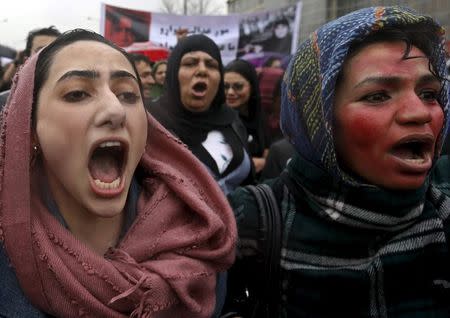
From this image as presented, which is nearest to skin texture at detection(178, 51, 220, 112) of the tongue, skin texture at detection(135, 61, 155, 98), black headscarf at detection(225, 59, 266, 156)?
black headscarf at detection(225, 59, 266, 156)

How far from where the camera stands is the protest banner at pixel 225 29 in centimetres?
578

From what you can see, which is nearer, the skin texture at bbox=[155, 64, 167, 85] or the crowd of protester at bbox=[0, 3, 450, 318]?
the crowd of protester at bbox=[0, 3, 450, 318]

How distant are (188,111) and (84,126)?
60.9 inches

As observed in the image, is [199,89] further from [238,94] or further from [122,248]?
Result: [122,248]

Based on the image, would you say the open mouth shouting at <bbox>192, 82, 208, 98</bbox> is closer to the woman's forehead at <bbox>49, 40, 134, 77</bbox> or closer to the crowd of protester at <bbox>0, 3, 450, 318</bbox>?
the crowd of protester at <bbox>0, 3, 450, 318</bbox>

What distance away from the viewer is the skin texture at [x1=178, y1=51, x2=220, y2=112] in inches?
109

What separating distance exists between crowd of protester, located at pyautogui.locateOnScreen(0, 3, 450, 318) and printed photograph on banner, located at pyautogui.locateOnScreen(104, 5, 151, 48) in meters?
4.76

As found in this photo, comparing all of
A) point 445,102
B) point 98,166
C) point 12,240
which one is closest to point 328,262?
point 445,102

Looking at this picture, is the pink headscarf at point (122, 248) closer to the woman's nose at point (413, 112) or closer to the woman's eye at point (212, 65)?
the woman's nose at point (413, 112)

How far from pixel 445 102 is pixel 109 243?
1.07 metres

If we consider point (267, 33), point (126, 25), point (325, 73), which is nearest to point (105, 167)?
point (325, 73)

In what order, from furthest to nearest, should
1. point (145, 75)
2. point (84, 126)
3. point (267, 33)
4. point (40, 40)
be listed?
point (267, 33), point (145, 75), point (40, 40), point (84, 126)

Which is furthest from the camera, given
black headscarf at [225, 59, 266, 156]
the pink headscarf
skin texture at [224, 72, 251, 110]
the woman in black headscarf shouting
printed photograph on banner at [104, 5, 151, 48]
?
printed photograph on banner at [104, 5, 151, 48]

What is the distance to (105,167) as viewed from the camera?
1.35 m
